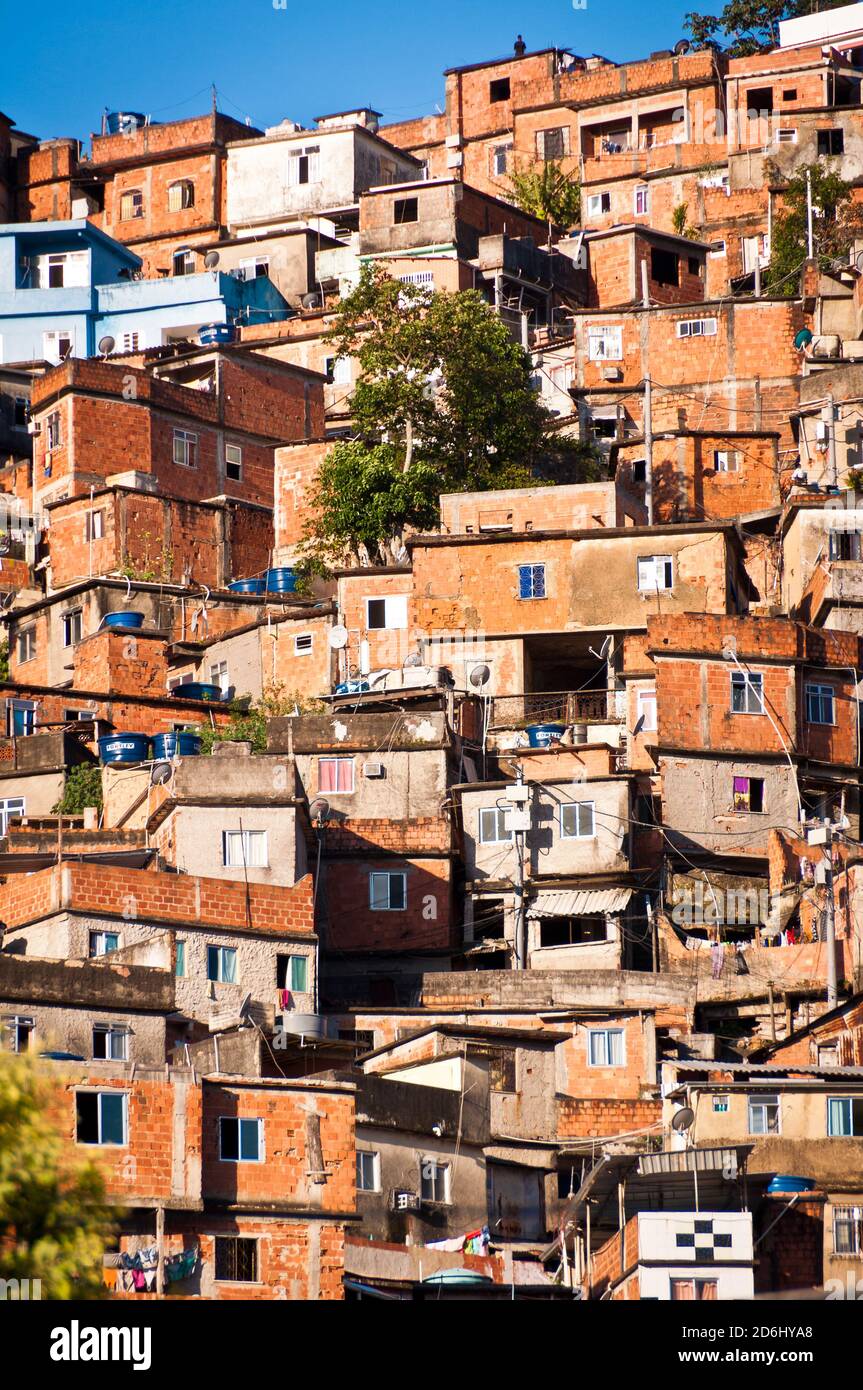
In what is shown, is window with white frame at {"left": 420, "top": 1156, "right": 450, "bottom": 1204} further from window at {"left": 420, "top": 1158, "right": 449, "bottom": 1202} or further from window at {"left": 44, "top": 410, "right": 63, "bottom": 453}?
window at {"left": 44, "top": 410, "right": 63, "bottom": 453}

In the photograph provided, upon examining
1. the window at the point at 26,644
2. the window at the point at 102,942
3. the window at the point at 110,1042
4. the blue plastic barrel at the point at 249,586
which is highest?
the blue plastic barrel at the point at 249,586

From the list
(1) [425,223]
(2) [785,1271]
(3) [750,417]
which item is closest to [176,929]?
(2) [785,1271]

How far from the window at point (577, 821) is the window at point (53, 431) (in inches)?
858

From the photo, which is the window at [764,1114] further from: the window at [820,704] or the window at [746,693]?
the window at [820,704]

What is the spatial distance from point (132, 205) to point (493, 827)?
149ft

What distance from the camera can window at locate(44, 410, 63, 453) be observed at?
60.1 metres

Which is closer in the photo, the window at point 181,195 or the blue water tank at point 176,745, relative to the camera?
the blue water tank at point 176,745

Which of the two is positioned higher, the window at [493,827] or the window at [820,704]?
the window at [820,704]

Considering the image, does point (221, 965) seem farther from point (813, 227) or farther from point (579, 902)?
point (813, 227)

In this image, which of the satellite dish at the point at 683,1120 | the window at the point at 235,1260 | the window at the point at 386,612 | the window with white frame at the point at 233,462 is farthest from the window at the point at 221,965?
the window with white frame at the point at 233,462

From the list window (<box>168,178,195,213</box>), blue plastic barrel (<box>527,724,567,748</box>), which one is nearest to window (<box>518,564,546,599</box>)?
blue plastic barrel (<box>527,724,567,748</box>)

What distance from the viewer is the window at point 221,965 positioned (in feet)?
122

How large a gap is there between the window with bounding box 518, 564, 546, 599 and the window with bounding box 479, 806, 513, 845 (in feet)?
21.8

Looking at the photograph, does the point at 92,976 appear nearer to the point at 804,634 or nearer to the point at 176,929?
the point at 176,929
